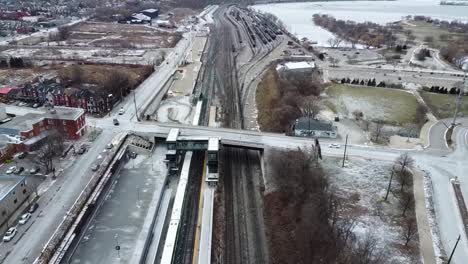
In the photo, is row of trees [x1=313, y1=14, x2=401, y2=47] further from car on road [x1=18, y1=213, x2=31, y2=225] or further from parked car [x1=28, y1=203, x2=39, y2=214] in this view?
car on road [x1=18, y1=213, x2=31, y2=225]

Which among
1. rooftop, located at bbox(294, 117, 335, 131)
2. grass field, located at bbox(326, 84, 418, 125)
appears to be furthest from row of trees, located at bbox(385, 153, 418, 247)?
grass field, located at bbox(326, 84, 418, 125)

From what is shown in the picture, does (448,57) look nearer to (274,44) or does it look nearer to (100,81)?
(274,44)

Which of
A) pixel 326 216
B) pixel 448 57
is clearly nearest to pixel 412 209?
pixel 326 216

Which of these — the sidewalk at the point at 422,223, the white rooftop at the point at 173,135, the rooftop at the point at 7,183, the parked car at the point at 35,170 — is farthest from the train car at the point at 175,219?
the sidewalk at the point at 422,223

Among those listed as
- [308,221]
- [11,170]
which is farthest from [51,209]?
[308,221]

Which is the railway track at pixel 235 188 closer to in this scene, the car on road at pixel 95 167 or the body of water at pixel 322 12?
the car on road at pixel 95 167

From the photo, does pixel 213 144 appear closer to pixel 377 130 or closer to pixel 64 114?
pixel 64 114

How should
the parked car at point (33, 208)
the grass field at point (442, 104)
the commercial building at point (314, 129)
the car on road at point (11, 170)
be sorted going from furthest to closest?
the grass field at point (442, 104)
the commercial building at point (314, 129)
the car on road at point (11, 170)
the parked car at point (33, 208)
